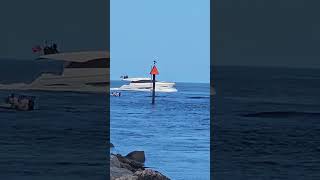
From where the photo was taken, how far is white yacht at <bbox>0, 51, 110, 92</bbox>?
7621mm

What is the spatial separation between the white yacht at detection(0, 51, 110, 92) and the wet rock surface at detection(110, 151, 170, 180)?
2055 millimetres

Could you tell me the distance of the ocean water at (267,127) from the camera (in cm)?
746

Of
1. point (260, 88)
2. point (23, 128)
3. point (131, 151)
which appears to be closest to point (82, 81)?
point (23, 128)

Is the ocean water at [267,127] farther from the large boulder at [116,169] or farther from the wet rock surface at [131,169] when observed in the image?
the large boulder at [116,169]

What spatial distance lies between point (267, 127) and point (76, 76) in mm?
2295

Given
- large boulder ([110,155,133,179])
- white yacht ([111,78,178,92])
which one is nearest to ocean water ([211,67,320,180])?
large boulder ([110,155,133,179])

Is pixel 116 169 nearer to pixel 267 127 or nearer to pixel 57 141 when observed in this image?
pixel 57 141

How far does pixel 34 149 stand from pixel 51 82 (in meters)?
0.81

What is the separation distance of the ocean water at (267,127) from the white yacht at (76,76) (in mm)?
1324

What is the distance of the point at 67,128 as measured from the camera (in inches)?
298

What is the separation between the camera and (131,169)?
10.9m

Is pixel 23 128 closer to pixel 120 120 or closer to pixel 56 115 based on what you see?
pixel 56 115

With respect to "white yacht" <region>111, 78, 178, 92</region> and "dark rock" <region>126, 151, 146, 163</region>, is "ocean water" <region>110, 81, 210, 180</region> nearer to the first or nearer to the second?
"dark rock" <region>126, 151, 146, 163</region>

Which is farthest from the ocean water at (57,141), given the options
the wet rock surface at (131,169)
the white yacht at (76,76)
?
the wet rock surface at (131,169)
